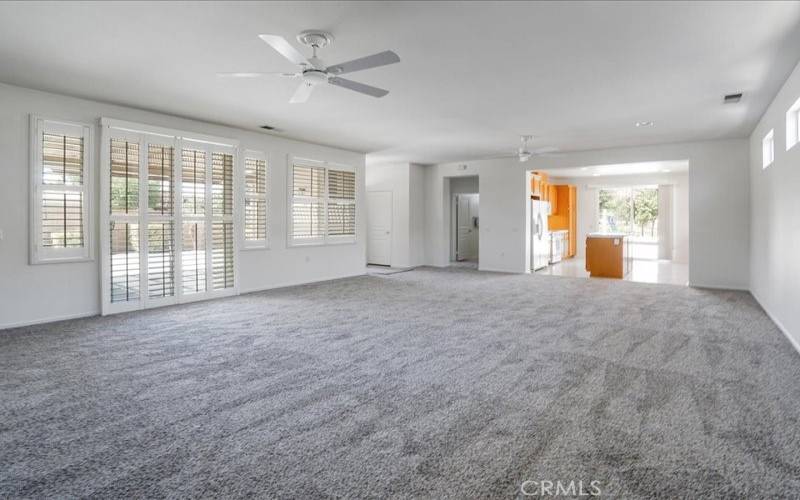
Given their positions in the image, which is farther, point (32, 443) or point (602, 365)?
point (602, 365)

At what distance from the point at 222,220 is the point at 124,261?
1.47 meters

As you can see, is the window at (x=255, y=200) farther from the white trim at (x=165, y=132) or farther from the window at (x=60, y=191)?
the window at (x=60, y=191)

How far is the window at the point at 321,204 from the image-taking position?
800cm

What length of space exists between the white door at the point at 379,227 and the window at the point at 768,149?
732cm

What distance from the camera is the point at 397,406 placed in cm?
283

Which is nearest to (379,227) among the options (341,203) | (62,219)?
(341,203)

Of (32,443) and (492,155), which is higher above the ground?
(492,155)

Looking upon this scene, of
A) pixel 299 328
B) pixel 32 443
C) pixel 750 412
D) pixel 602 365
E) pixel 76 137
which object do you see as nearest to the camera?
pixel 32 443

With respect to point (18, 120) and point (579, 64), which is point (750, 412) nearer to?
point (579, 64)

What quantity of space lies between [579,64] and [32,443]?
492 cm

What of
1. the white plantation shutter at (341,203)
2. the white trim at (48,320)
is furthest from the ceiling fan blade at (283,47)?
the white plantation shutter at (341,203)

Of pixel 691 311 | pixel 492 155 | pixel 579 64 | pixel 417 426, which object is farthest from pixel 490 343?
pixel 492 155

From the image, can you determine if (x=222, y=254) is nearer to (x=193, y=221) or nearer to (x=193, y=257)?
(x=193, y=257)

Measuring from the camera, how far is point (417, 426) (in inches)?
100
